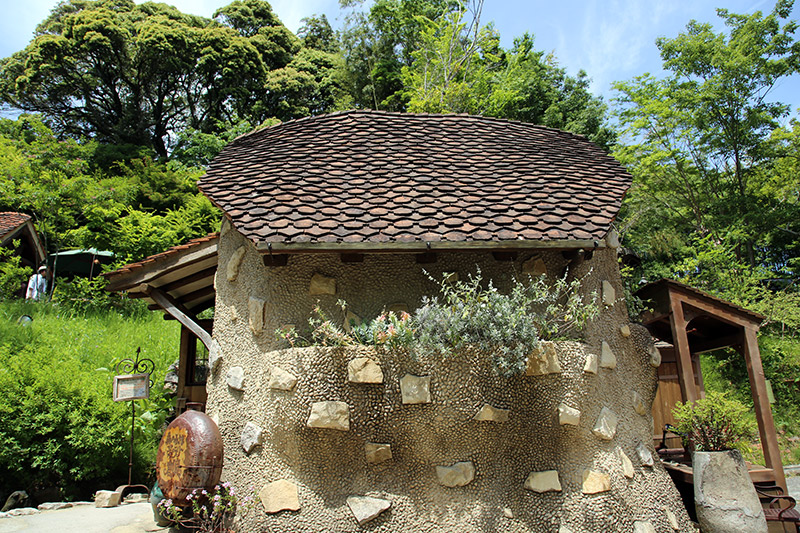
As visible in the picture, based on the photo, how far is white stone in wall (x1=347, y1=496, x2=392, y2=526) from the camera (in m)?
4.26

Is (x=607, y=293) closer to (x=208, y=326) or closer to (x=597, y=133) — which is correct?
(x=208, y=326)

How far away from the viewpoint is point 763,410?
5.92 metres

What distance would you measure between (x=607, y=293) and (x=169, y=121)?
2311 cm

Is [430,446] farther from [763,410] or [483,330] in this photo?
[763,410]

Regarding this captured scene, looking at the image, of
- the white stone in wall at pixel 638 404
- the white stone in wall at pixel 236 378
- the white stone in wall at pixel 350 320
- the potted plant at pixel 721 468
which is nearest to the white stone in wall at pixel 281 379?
the white stone in wall at pixel 236 378

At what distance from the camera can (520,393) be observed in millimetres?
4543

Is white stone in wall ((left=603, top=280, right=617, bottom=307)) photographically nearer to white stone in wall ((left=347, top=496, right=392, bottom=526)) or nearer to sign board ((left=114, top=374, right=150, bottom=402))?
white stone in wall ((left=347, top=496, right=392, bottom=526))

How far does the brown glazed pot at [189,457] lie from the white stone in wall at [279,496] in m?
0.55

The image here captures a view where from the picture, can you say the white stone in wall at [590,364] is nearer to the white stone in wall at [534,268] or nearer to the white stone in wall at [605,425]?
the white stone in wall at [605,425]

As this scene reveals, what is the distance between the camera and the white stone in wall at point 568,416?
4520 mm

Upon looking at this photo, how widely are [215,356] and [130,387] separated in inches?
58.6

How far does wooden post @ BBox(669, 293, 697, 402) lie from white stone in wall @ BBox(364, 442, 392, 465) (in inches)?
155

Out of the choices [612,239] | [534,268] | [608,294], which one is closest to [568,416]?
A: [534,268]

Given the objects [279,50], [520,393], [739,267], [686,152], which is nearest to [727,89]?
[686,152]
